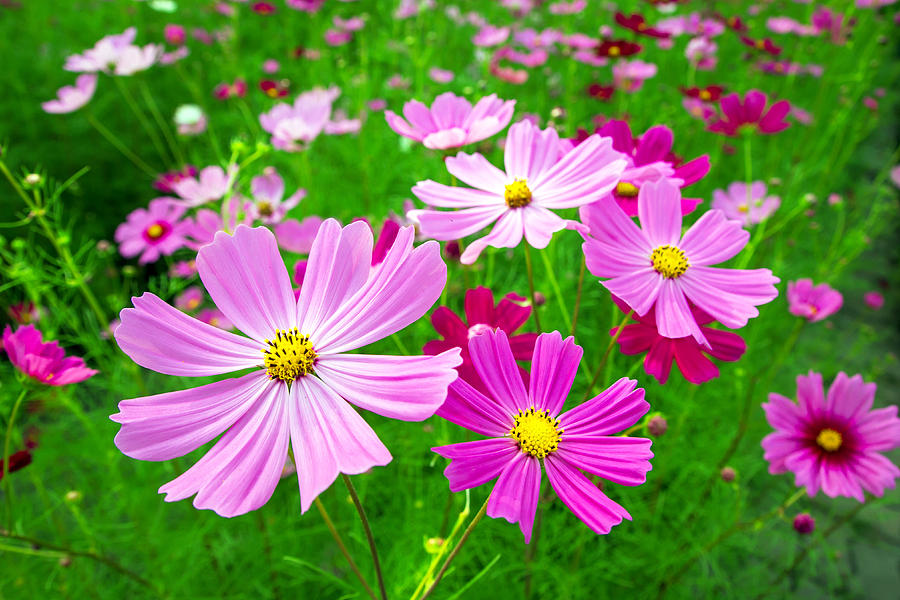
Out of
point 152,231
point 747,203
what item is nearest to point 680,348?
point 747,203

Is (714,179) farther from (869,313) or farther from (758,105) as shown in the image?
(758,105)

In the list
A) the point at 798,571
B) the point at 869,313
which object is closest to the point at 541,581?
the point at 798,571

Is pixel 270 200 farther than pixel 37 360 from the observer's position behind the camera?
Yes

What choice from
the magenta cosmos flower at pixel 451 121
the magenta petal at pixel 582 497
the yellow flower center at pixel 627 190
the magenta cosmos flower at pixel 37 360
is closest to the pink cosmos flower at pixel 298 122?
the magenta cosmos flower at pixel 451 121

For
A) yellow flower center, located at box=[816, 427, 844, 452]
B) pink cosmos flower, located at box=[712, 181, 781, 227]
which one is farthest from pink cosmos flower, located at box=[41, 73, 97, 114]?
yellow flower center, located at box=[816, 427, 844, 452]

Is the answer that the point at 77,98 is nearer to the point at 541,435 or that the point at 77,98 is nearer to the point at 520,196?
the point at 520,196

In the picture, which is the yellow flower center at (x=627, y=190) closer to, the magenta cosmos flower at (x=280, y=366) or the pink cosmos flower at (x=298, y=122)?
the magenta cosmos flower at (x=280, y=366)

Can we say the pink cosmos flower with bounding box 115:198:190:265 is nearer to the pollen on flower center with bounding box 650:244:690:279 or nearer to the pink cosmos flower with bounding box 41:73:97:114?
the pink cosmos flower with bounding box 41:73:97:114
